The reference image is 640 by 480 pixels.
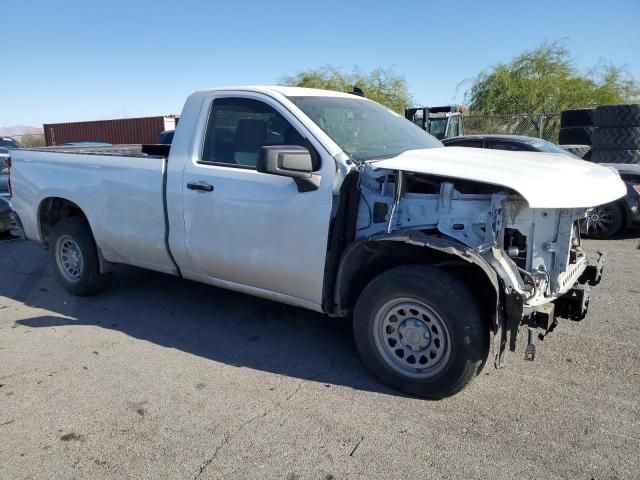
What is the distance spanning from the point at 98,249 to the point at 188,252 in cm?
151

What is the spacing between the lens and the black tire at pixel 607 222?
8164 millimetres

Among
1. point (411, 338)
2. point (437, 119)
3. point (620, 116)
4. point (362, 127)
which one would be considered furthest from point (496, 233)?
point (437, 119)

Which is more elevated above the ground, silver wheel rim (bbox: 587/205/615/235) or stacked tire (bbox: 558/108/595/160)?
stacked tire (bbox: 558/108/595/160)

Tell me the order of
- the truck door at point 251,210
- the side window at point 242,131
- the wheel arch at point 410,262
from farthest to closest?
the side window at point 242,131 < the truck door at point 251,210 < the wheel arch at point 410,262

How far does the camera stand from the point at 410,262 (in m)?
3.72

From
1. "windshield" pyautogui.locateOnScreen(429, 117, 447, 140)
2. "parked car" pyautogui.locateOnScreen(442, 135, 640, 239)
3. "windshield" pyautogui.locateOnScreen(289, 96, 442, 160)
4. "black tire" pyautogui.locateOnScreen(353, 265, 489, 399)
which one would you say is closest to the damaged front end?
"black tire" pyautogui.locateOnScreen(353, 265, 489, 399)

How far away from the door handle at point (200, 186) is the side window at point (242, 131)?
0.73 feet

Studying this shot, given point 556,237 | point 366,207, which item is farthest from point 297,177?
point 556,237

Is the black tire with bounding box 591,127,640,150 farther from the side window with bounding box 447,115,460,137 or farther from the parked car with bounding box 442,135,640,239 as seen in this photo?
the side window with bounding box 447,115,460,137

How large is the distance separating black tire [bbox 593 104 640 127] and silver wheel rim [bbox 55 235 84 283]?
10296 millimetres

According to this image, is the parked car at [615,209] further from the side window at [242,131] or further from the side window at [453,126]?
the side window at [453,126]

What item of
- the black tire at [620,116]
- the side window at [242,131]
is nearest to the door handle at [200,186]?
the side window at [242,131]

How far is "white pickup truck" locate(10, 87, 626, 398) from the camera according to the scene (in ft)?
10.9

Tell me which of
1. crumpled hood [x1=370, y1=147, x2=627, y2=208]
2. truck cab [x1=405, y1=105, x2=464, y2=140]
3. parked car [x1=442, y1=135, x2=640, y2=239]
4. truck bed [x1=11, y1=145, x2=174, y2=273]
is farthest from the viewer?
truck cab [x1=405, y1=105, x2=464, y2=140]
